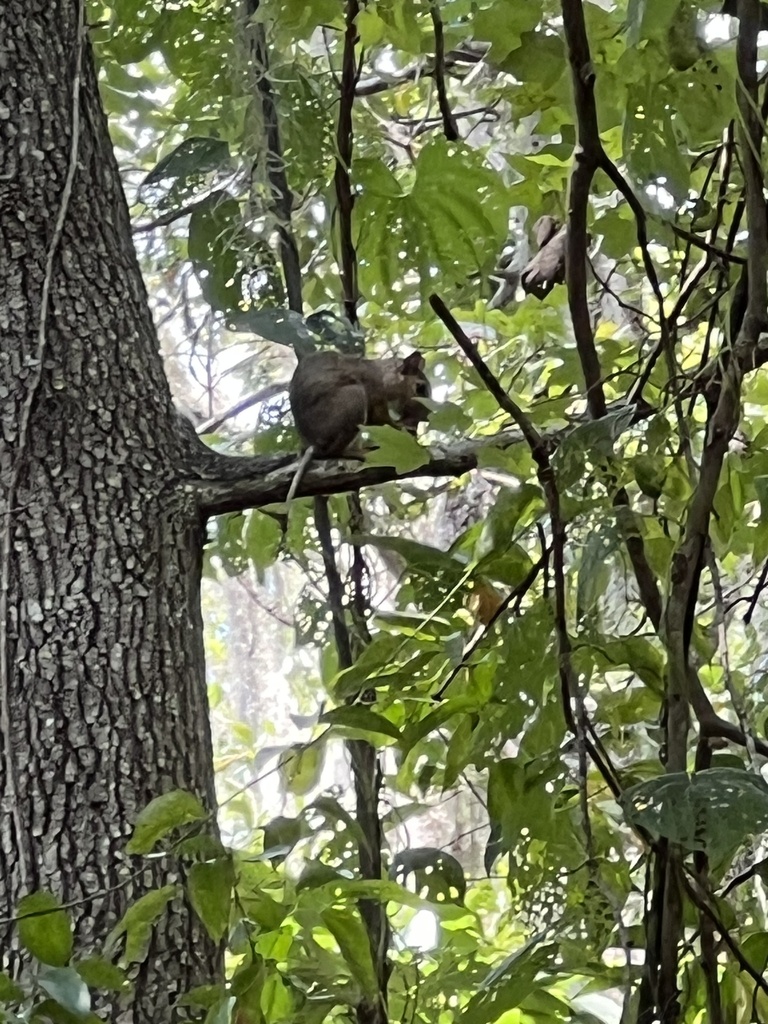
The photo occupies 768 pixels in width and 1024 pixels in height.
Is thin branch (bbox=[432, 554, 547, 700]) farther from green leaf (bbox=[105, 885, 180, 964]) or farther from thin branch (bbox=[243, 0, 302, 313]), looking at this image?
thin branch (bbox=[243, 0, 302, 313])

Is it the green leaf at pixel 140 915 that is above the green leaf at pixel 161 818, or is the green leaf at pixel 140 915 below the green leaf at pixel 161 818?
below

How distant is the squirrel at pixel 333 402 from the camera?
2.99 feet

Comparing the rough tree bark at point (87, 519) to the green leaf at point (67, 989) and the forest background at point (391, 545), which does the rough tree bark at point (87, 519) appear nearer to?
the forest background at point (391, 545)

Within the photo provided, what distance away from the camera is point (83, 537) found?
86cm

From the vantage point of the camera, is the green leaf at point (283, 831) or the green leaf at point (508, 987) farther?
the green leaf at point (283, 831)

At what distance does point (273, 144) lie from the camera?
3.04 ft

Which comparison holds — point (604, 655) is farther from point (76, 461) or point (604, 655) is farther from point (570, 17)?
point (76, 461)

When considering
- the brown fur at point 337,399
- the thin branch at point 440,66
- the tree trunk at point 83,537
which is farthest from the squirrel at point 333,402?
the thin branch at point 440,66

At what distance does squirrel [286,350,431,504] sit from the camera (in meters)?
0.91

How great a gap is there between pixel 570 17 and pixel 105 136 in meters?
0.59

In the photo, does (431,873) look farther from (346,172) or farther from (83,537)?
(346,172)

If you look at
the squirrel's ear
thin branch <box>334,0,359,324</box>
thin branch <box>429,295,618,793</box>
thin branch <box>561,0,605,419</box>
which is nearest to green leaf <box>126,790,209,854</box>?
thin branch <box>429,295,618,793</box>

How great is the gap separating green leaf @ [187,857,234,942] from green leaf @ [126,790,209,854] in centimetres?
3

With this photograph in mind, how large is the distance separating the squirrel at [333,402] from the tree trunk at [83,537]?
0.36ft
